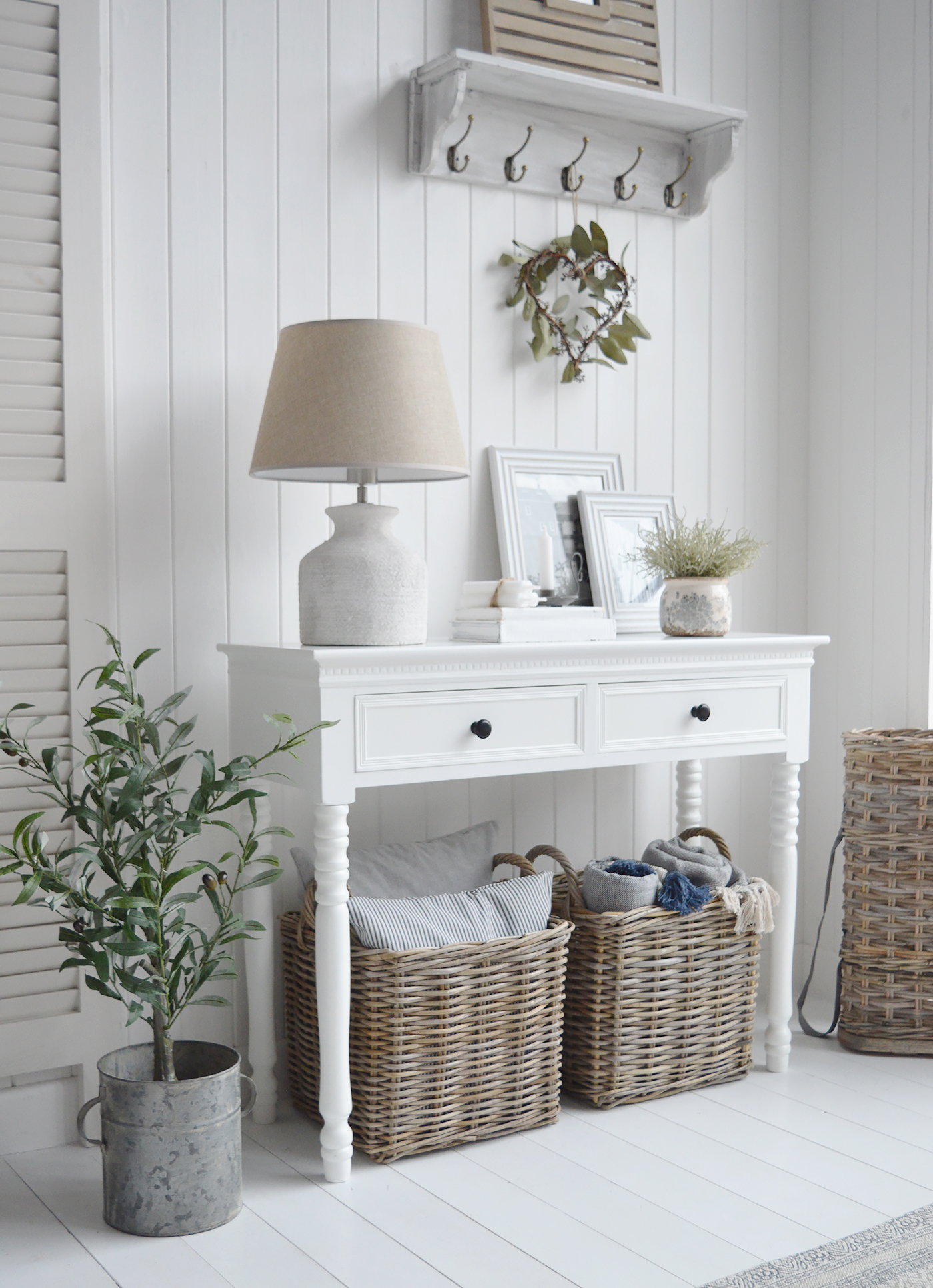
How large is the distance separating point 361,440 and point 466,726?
0.50 meters

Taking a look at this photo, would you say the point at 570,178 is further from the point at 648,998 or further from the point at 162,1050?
the point at 162,1050

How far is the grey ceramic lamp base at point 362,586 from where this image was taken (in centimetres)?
206

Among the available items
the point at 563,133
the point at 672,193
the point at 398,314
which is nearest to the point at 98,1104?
the point at 398,314

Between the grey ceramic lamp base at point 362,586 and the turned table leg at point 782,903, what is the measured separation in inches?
33.8

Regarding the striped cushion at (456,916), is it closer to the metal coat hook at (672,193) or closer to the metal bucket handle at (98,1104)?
the metal bucket handle at (98,1104)

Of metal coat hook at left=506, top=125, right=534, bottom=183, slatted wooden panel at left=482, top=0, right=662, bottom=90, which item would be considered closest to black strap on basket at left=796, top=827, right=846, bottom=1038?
metal coat hook at left=506, top=125, right=534, bottom=183

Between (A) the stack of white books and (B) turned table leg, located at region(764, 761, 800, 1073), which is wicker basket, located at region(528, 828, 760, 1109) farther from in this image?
(A) the stack of white books

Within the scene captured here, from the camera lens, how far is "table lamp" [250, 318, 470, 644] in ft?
6.59

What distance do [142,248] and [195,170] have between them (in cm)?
18

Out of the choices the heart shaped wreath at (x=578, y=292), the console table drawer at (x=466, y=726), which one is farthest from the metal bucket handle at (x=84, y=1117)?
the heart shaped wreath at (x=578, y=292)

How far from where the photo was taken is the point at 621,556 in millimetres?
2705

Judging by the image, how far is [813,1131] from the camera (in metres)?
2.20

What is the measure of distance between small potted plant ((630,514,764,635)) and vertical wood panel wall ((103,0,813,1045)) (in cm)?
37

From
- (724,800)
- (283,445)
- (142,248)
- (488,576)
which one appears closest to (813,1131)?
(724,800)
